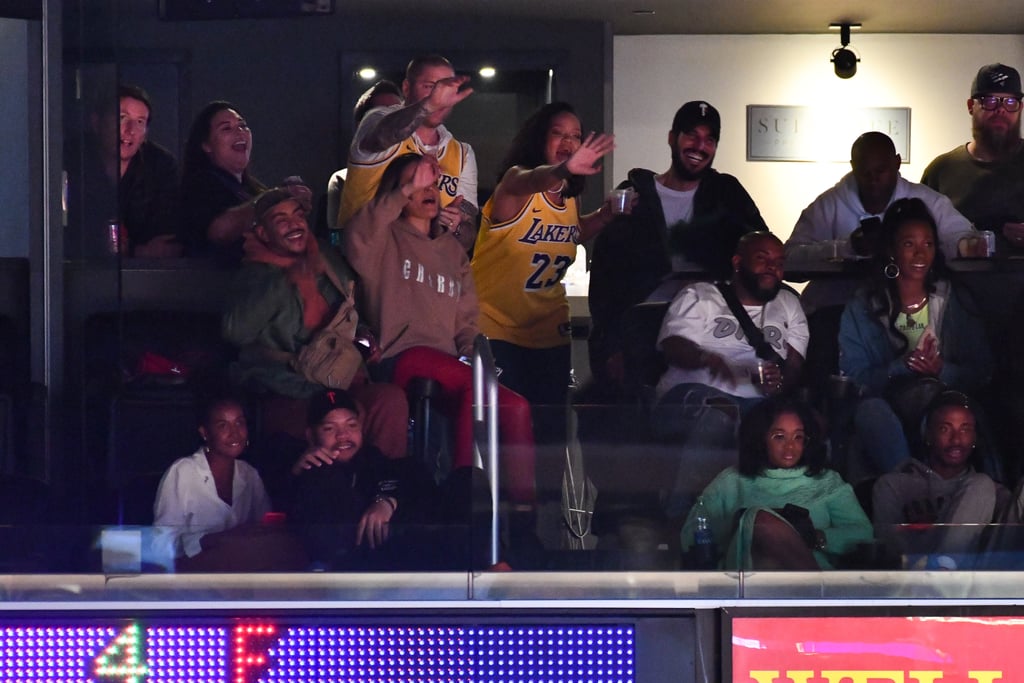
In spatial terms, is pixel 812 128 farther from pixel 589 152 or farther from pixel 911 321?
pixel 589 152

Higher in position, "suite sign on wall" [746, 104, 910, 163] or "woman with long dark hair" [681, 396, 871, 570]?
"suite sign on wall" [746, 104, 910, 163]

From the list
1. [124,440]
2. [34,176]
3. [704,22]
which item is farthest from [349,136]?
[124,440]

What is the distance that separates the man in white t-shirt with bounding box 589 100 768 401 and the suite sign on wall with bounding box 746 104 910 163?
3.21 m

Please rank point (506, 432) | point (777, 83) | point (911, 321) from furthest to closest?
point (777, 83), point (911, 321), point (506, 432)

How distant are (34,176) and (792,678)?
238 centimetres

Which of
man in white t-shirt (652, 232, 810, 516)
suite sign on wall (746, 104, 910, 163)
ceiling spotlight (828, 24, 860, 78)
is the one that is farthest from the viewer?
suite sign on wall (746, 104, 910, 163)

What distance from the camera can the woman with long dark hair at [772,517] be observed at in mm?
2650

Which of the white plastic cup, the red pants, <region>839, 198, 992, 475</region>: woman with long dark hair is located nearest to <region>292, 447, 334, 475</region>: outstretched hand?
the red pants

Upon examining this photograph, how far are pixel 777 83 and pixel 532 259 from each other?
137 inches

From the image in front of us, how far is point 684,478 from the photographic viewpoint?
267 centimetres

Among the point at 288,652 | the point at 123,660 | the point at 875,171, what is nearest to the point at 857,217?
the point at 875,171

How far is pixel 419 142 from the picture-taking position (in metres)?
4.21

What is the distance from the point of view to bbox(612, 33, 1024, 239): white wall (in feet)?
23.8

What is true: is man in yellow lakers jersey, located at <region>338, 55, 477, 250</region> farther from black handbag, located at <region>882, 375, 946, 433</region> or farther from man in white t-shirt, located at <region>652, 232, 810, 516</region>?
black handbag, located at <region>882, 375, 946, 433</region>
